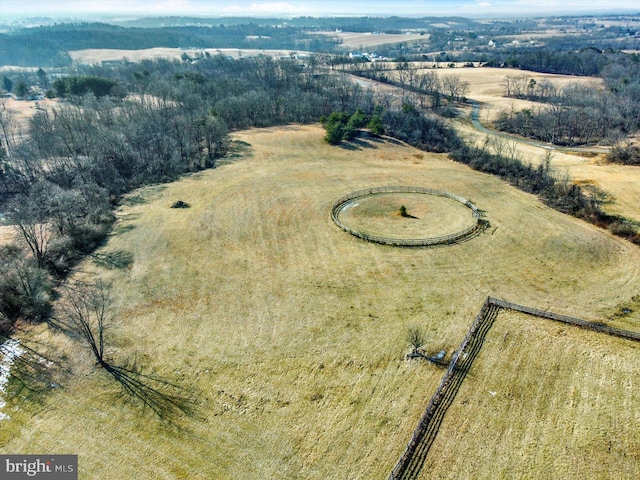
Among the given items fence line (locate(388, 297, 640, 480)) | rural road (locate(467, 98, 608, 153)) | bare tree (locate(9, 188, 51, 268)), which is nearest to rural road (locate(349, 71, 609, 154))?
rural road (locate(467, 98, 608, 153))

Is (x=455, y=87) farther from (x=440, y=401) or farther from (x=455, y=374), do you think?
(x=440, y=401)

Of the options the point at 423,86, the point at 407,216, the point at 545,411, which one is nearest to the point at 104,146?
the point at 407,216

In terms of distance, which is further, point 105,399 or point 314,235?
point 314,235

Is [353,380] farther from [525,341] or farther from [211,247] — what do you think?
[211,247]

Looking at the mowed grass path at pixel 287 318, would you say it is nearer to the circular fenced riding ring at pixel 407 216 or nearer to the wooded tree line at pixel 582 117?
the circular fenced riding ring at pixel 407 216

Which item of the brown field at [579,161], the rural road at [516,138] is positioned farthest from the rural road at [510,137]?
the brown field at [579,161]

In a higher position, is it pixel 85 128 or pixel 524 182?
pixel 85 128

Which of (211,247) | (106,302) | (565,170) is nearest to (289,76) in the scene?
(565,170)

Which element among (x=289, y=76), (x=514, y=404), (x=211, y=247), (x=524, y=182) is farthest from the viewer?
(x=289, y=76)
